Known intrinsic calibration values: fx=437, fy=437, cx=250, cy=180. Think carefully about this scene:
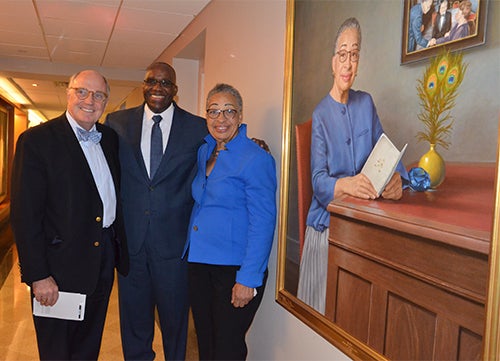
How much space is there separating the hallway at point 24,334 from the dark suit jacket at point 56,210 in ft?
4.41

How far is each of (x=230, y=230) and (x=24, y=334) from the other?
2.41 metres

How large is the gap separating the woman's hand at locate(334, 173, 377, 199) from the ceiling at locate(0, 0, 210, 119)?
271 cm

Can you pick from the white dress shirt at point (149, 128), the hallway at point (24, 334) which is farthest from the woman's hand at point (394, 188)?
the hallway at point (24, 334)

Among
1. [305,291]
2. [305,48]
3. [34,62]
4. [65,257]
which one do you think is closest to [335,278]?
[305,291]

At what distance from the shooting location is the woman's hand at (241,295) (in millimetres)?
1938

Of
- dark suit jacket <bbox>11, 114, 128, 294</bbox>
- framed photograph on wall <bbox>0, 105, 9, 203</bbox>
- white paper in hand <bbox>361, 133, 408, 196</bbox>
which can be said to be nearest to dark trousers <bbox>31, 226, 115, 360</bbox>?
dark suit jacket <bbox>11, 114, 128, 294</bbox>

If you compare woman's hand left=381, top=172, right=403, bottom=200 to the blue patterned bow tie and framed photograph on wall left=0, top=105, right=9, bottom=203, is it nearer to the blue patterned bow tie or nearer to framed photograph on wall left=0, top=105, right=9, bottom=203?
the blue patterned bow tie

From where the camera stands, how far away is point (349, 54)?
1.61m

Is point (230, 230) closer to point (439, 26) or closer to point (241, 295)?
point (241, 295)

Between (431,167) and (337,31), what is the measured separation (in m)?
0.74

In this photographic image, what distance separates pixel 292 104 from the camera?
2084 millimetres

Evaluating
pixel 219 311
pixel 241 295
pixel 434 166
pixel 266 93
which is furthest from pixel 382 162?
pixel 266 93

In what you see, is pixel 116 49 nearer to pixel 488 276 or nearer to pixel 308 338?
pixel 308 338

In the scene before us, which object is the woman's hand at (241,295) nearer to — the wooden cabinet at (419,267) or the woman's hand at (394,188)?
Result: the wooden cabinet at (419,267)
